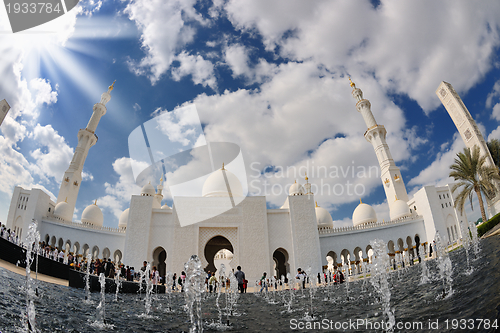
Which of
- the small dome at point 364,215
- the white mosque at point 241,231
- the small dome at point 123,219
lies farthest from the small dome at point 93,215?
the small dome at point 364,215

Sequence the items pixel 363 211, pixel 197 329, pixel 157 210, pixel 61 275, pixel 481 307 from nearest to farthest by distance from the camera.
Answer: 1. pixel 481 307
2. pixel 197 329
3. pixel 61 275
4. pixel 157 210
5. pixel 363 211

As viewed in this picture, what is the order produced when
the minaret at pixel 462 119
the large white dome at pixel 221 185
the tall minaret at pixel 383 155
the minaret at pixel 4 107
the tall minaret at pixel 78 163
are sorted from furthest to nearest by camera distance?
the tall minaret at pixel 383 155
the tall minaret at pixel 78 163
the large white dome at pixel 221 185
the minaret at pixel 462 119
the minaret at pixel 4 107

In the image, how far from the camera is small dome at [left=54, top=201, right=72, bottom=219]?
21.2m

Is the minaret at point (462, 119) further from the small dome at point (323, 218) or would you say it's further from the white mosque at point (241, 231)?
the small dome at point (323, 218)

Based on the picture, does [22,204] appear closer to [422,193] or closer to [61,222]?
[61,222]

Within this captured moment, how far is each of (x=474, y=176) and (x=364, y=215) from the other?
9.74m

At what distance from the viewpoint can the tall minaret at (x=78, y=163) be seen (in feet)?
76.0

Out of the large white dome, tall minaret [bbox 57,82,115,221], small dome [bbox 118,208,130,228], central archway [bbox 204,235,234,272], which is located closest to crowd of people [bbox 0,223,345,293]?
central archway [bbox 204,235,234,272]

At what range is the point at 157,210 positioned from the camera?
18734mm

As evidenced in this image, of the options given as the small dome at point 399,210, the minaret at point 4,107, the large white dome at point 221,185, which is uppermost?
the large white dome at point 221,185

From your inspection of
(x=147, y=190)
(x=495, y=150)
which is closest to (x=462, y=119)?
(x=495, y=150)

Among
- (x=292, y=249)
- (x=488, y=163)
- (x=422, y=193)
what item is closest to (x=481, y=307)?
(x=292, y=249)

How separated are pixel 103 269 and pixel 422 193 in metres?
20.3

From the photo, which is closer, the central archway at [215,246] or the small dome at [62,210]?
the small dome at [62,210]
